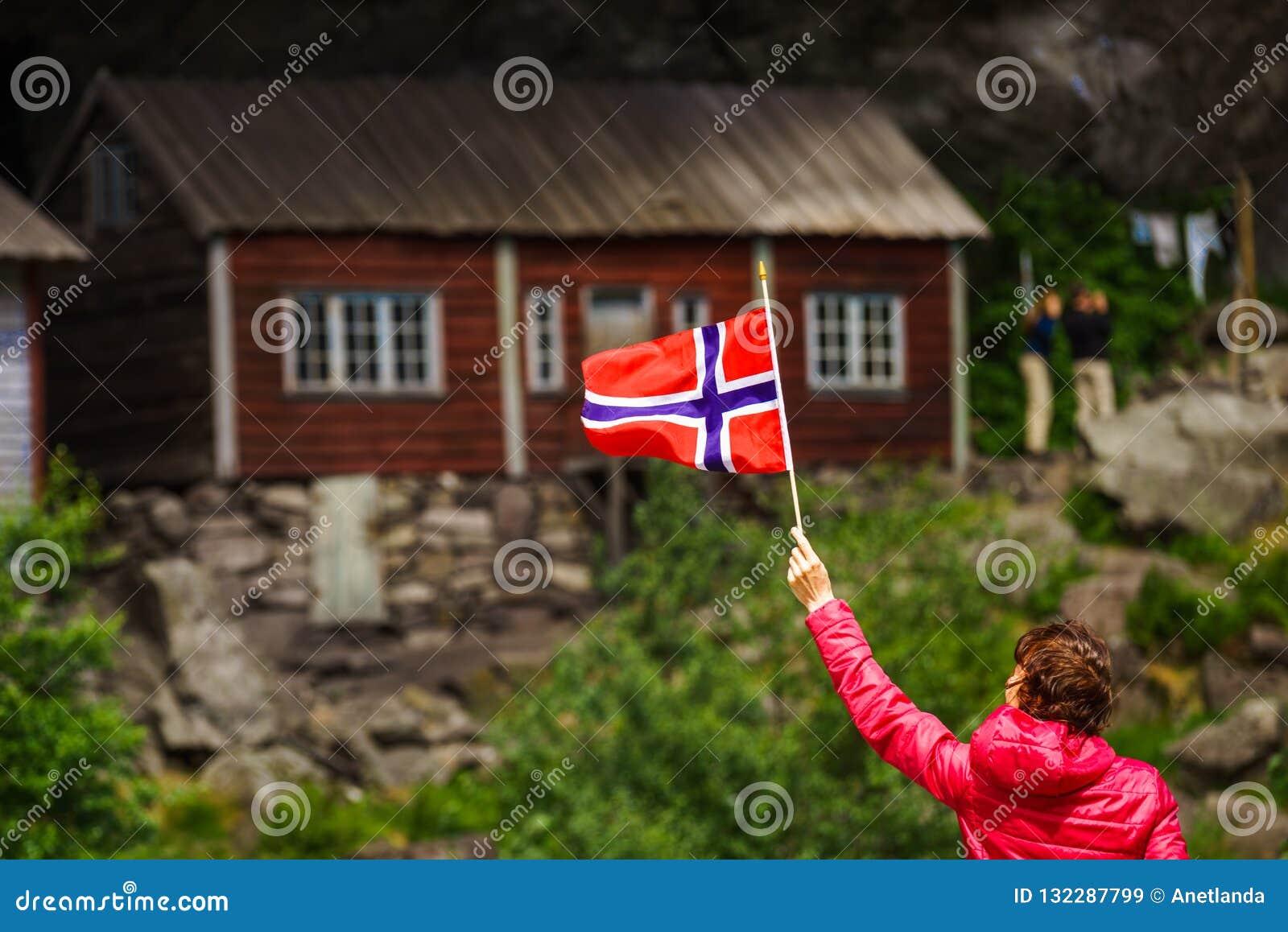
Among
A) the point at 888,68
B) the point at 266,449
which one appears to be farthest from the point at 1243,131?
the point at 266,449

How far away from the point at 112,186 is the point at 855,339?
952cm

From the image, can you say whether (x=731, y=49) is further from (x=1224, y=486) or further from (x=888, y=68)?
(x=1224, y=486)

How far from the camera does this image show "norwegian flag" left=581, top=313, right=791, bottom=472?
19.4 ft

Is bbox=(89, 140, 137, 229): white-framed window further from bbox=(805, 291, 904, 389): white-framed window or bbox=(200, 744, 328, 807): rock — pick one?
bbox=(805, 291, 904, 389): white-framed window

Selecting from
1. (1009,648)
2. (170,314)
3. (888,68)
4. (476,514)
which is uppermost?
(888,68)

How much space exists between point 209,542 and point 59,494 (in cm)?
219

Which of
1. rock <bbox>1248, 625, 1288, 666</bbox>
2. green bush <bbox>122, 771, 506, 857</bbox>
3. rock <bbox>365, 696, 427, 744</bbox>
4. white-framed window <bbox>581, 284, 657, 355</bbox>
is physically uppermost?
white-framed window <bbox>581, 284, 657, 355</bbox>

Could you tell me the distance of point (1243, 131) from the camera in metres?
→ 25.9

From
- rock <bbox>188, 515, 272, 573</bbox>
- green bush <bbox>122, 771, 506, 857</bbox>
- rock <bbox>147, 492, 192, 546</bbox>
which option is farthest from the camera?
rock <bbox>147, 492, 192, 546</bbox>

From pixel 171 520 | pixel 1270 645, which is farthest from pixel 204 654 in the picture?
pixel 1270 645

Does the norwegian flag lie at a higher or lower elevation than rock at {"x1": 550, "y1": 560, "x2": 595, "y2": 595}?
higher

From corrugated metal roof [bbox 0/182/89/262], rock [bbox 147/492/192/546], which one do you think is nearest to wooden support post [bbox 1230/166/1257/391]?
rock [bbox 147/492/192/546]

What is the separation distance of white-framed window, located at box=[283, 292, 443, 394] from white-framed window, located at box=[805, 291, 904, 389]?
16.3 ft

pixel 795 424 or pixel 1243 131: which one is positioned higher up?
pixel 1243 131
